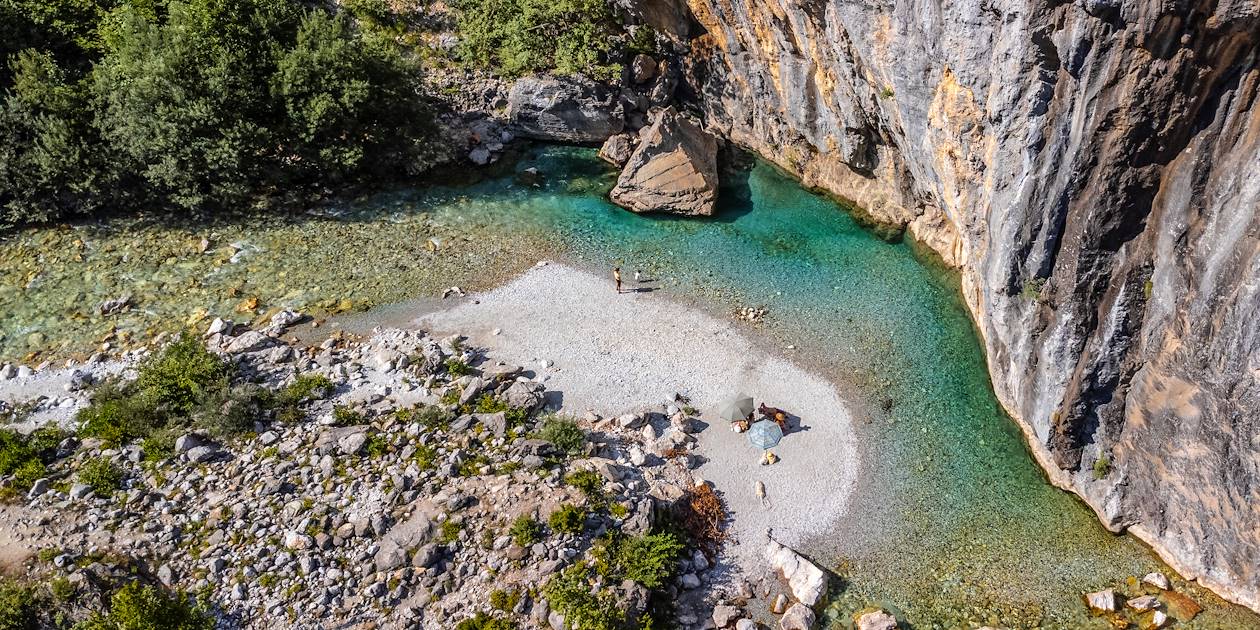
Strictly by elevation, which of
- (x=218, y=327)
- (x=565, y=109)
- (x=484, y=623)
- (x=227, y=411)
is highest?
(x=565, y=109)

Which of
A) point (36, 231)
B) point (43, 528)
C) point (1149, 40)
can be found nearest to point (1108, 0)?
point (1149, 40)

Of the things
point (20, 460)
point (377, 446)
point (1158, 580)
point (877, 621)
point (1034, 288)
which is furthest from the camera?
point (377, 446)

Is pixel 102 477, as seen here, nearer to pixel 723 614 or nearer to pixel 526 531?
pixel 526 531

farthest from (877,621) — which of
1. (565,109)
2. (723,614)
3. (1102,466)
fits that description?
(565,109)

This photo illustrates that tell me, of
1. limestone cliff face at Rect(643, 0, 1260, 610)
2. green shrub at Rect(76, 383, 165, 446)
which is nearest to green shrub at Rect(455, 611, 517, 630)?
green shrub at Rect(76, 383, 165, 446)

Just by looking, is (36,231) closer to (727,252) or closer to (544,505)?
(544,505)

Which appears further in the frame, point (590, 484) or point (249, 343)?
point (249, 343)

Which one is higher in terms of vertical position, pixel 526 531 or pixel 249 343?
pixel 249 343

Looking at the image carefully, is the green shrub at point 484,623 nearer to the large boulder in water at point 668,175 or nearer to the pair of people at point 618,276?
the pair of people at point 618,276
